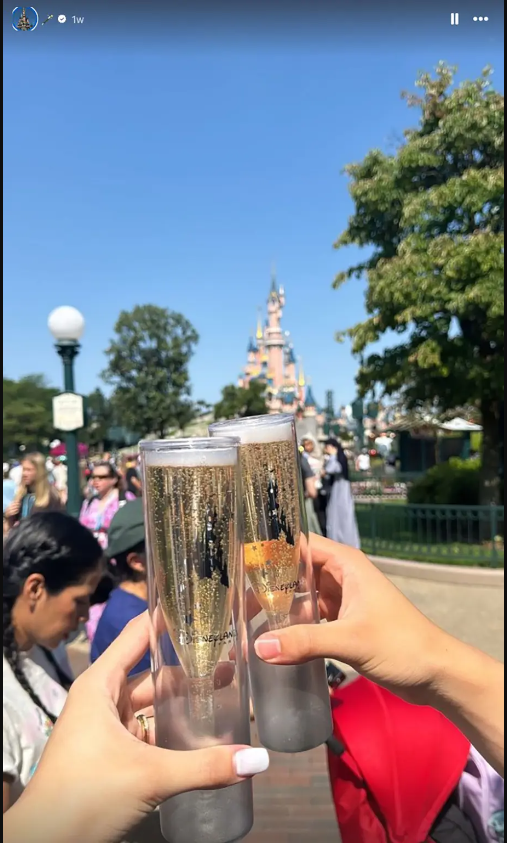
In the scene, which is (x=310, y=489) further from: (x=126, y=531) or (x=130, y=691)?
(x=130, y=691)

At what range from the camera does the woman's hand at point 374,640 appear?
1.11 m

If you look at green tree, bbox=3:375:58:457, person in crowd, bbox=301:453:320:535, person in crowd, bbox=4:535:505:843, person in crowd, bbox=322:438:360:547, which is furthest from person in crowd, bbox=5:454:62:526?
green tree, bbox=3:375:58:457

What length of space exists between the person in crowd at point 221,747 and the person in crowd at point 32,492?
15.1ft

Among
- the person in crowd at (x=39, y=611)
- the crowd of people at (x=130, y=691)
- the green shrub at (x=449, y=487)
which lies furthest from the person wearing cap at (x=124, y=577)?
the green shrub at (x=449, y=487)

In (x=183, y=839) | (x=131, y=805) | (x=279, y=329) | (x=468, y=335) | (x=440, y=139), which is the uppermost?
(x=279, y=329)

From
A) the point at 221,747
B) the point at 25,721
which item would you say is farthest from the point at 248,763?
the point at 25,721

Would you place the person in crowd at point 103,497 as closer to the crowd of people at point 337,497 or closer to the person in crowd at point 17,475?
the person in crowd at point 17,475

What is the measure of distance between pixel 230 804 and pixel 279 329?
72.8 m

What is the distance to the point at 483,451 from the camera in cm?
984

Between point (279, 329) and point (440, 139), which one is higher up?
point (279, 329)

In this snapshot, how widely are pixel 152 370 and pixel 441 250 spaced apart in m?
28.4

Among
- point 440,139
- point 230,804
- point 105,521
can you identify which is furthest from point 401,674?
point 440,139

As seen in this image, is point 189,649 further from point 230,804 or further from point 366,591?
point 366,591

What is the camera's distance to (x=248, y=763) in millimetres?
988
